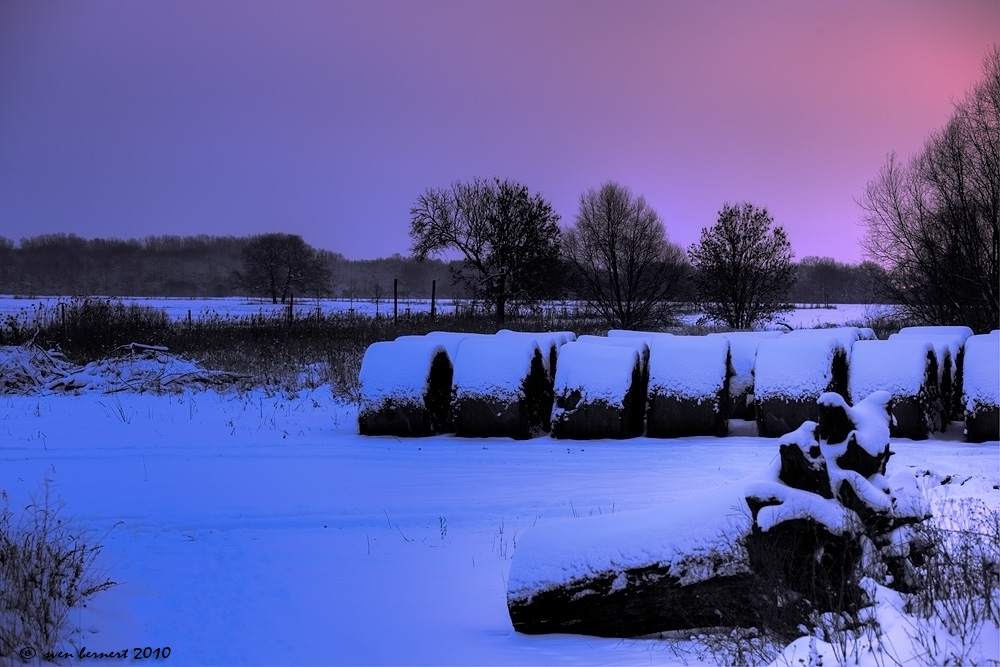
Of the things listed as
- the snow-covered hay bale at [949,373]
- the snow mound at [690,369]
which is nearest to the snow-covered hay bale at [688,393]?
the snow mound at [690,369]

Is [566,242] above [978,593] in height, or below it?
above

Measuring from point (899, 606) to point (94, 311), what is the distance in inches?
912

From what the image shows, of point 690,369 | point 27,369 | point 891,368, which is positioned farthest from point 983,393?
point 27,369

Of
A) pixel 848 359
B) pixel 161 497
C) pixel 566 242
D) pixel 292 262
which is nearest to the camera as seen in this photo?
pixel 161 497

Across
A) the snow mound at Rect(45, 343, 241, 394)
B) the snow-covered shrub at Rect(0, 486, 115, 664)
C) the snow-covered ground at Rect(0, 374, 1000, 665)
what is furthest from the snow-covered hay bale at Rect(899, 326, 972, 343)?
Result: the snow mound at Rect(45, 343, 241, 394)

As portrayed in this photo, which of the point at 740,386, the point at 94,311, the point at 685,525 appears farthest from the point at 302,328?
the point at 685,525

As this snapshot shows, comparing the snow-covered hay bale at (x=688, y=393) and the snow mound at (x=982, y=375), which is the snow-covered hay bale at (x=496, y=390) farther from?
the snow mound at (x=982, y=375)

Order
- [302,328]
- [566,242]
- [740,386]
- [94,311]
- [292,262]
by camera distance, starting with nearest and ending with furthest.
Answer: [740,386]
[94,311]
[302,328]
[566,242]
[292,262]

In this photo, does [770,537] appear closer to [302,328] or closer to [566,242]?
[302,328]

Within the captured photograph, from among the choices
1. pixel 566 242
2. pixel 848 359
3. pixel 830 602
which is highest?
pixel 566 242

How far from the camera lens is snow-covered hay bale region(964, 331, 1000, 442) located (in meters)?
8.34

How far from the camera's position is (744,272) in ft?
94.1

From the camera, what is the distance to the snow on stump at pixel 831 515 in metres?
3.55

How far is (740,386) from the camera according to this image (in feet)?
33.3
